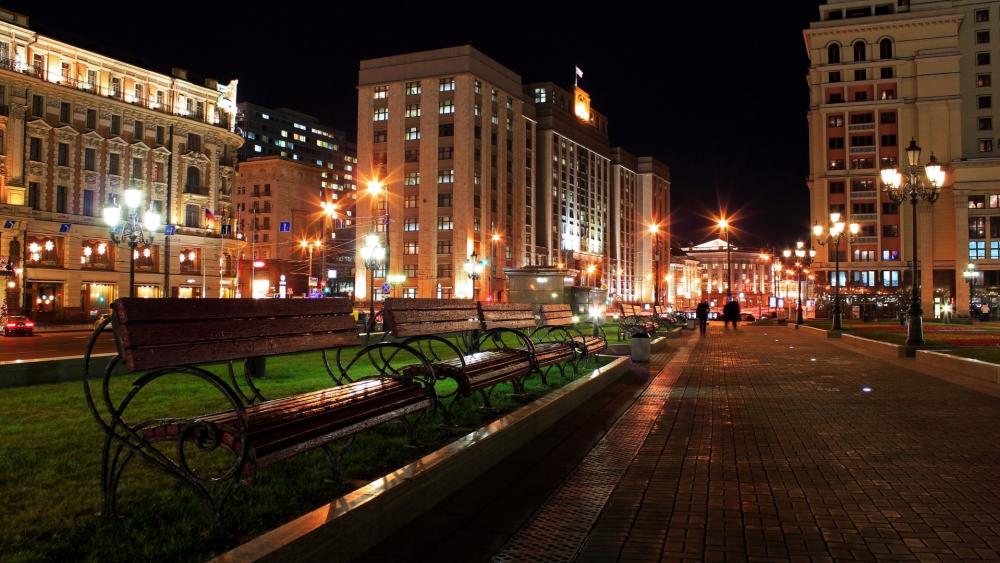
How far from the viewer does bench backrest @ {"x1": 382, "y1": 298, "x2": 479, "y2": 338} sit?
741 cm

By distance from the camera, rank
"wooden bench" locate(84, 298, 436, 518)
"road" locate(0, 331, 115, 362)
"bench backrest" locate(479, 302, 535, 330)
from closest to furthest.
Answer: "wooden bench" locate(84, 298, 436, 518) → "bench backrest" locate(479, 302, 535, 330) → "road" locate(0, 331, 115, 362)

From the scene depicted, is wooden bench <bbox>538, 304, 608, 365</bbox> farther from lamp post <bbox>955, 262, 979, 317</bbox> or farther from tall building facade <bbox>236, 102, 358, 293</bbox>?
tall building facade <bbox>236, 102, 358, 293</bbox>

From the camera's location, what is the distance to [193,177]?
62875mm

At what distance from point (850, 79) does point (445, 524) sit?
294ft

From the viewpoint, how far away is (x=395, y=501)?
4.31 m

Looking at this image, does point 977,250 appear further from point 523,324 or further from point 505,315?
point 505,315

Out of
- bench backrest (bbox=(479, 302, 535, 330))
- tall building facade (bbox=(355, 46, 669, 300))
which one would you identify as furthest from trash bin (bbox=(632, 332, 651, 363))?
tall building facade (bbox=(355, 46, 669, 300))

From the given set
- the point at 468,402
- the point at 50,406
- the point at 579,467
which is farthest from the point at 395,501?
the point at 50,406

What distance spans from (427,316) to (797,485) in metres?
4.28

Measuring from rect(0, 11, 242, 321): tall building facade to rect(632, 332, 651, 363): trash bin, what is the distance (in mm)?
36125

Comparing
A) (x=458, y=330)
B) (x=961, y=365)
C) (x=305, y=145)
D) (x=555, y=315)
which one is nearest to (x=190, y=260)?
(x=555, y=315)

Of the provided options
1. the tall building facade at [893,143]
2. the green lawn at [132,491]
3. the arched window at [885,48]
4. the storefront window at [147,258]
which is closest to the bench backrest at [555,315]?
the green lawn at [132,491]

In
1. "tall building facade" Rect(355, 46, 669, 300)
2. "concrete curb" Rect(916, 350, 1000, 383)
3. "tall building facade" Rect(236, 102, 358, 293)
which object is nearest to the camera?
"concrete curb" Rect(916, 350, 1000, 383)

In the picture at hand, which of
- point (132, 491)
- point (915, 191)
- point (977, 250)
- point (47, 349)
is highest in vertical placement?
A: point (977, 250)
